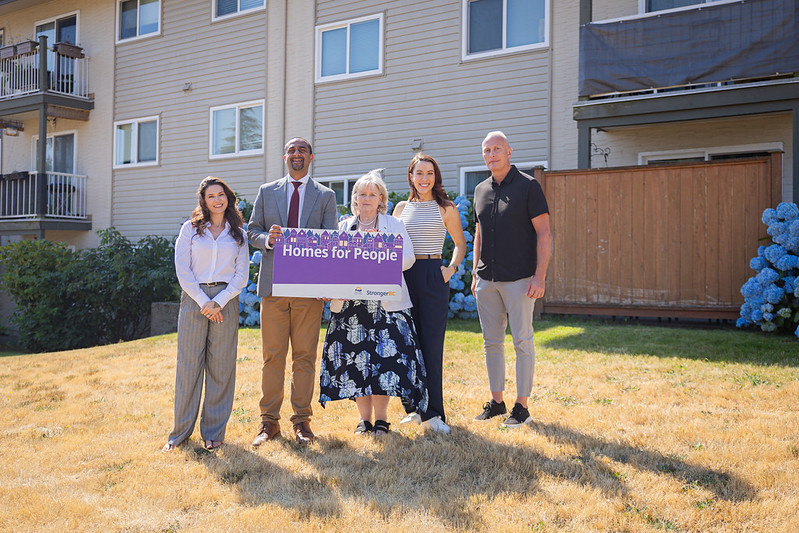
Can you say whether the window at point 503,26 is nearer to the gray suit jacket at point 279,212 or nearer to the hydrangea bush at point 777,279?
the hydrangea bush at point 777,279

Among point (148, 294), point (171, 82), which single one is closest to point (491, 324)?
point (148, 294)

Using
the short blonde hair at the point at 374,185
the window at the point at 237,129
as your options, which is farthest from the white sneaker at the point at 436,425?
the window at the point at 237,129

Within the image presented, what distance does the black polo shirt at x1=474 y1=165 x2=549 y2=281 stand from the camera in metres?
4.43

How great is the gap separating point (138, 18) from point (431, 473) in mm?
15978

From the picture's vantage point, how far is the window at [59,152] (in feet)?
57.7

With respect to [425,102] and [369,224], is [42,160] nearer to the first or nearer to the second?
[425,102]

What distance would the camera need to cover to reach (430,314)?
440 cm

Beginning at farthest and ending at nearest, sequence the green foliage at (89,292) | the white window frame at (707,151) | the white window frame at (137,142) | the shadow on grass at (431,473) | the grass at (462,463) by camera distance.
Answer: the white window frame at (137,142) < the green foliage at (89,292) < the white window frame at (707,151) < the shadow on grass at (431,473) < the grass at (462,463)

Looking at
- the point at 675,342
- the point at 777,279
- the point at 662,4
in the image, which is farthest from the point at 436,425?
the point at 662,4

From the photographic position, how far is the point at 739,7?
28.5 ft

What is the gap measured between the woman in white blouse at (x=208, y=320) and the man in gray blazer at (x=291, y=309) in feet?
0.69

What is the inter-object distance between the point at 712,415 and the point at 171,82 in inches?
566

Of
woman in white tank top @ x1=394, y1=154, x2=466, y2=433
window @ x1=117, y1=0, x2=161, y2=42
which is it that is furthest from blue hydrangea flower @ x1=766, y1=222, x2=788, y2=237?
window @ x1=117, y1=0, x2=161, y2=42

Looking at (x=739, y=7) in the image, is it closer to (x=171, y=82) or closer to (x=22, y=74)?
(x=171, y=82)
